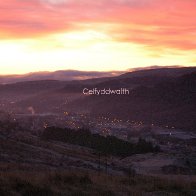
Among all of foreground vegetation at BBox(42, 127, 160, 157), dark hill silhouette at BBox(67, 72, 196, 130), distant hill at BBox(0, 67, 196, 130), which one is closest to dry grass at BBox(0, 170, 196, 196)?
foreground vegetation at BBox(42, 127, 160, 157)

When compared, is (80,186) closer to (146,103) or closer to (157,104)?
(157,104)

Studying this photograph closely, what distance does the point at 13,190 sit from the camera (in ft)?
46.2

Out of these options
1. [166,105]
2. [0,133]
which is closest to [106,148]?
[0,133]

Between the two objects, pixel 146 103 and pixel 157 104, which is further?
pixel 146 103

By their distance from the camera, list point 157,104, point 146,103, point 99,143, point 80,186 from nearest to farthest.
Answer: point 80,186
point 99,143
point 157,104
point 146,103

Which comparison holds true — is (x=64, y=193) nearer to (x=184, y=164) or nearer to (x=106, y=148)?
(x=184, y=164)

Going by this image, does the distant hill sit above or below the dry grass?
below

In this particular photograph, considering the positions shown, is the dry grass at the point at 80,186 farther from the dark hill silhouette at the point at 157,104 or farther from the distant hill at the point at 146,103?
the dark hill silhouette at the point at 157,104

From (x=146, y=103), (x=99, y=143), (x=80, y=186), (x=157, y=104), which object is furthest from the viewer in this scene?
(x=146, y=103)

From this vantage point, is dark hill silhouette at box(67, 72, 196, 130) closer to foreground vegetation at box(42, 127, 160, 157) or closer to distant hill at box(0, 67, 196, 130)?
distant hill at box(0, 67, 196, 130)


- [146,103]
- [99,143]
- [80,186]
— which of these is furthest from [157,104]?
[80,186]

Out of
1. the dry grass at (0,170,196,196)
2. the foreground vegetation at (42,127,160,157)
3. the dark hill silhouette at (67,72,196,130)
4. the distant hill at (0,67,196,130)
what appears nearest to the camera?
the dry grass at (0,170,196,196)

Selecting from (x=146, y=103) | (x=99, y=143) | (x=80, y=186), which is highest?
(x=80, y=186)

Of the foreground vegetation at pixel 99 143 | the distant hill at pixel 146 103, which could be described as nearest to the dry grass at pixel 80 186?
Result: the foreground vegetation at pixel 99 143
